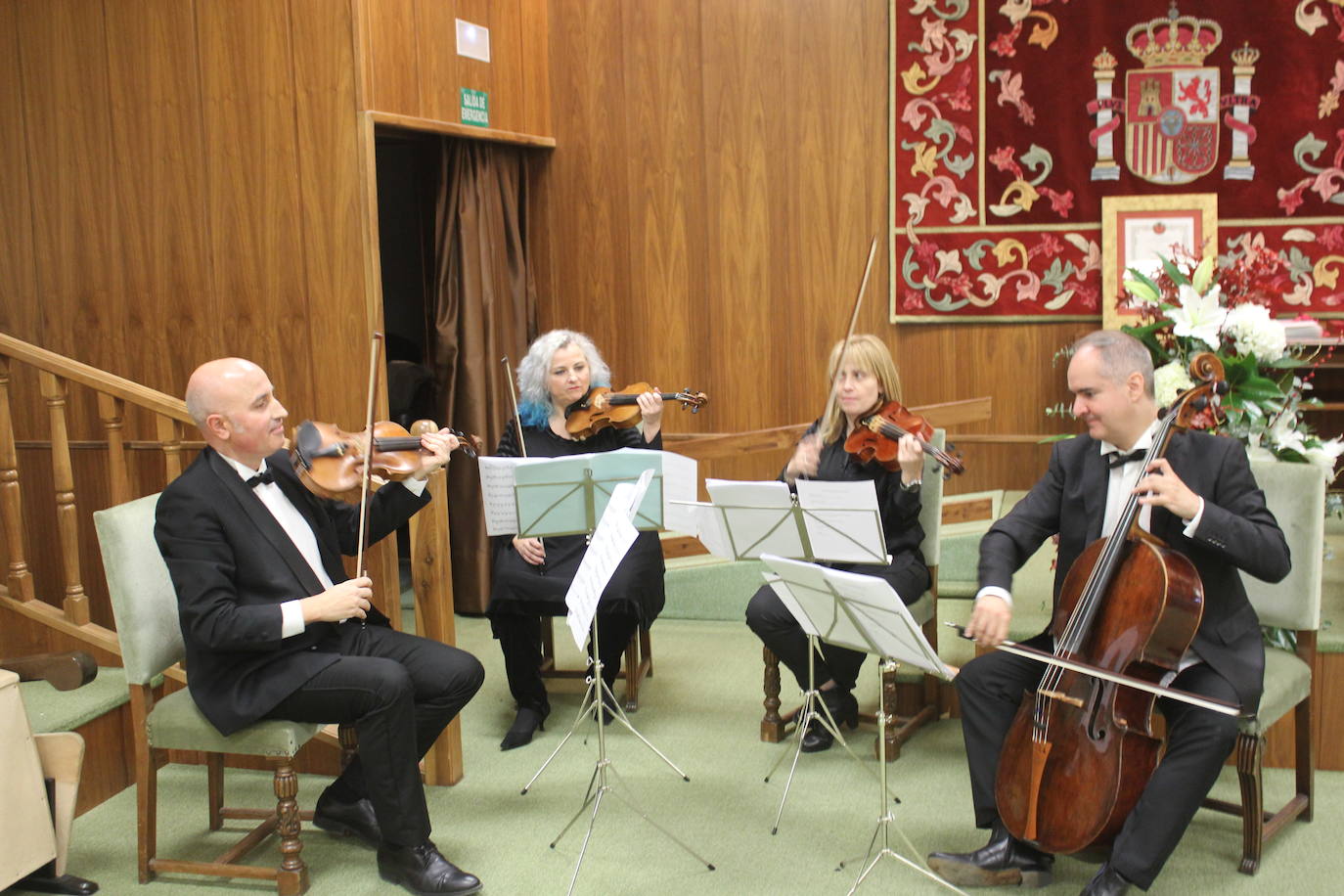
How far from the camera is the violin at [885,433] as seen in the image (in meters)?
3.40

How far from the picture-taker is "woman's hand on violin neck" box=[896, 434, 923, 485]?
330 cm

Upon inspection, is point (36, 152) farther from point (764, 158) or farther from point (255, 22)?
point (764, 158)

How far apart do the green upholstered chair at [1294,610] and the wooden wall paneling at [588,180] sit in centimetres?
296

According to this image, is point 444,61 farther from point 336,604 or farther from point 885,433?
point 336,604

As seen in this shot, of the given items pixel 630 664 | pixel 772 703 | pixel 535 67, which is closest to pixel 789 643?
pixel 772 703

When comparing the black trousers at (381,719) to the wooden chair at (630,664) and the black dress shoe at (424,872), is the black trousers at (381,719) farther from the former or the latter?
the wooden chair at (630,664)

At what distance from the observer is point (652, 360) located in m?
5.43

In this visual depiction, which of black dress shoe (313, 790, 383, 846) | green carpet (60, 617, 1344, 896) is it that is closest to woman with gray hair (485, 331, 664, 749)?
green carpet (60, 617, 1344, 896)

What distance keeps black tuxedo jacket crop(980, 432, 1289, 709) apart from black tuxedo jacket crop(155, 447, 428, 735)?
161 cm

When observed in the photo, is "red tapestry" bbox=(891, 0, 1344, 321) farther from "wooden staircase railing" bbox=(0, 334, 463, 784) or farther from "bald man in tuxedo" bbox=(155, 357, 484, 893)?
"bald man in tuxedo" bbox=(155, 357, 484, 893)

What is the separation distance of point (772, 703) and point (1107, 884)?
1.26 meters

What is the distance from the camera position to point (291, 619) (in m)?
2.77

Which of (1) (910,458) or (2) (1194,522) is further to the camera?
(1) (910,458)

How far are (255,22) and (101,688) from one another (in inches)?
81.0
